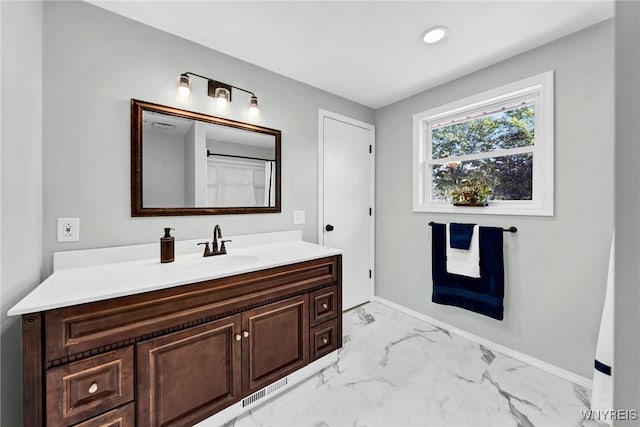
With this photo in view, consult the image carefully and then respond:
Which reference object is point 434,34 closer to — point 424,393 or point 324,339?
point 324,339

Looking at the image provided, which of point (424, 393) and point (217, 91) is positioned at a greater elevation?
point (217, 91)

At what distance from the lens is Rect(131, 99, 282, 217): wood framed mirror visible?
63.1 inches

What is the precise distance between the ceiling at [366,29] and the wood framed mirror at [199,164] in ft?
1.71

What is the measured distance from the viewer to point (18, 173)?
1105mm

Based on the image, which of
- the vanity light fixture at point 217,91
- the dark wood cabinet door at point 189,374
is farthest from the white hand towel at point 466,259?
the vanity light fixture at point 217,91

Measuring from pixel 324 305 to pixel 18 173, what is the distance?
169cm

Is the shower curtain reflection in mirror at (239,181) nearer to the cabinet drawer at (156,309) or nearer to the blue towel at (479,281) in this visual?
the cabinet drawer at (156,309)

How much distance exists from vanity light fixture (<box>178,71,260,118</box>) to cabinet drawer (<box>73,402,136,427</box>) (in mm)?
1693

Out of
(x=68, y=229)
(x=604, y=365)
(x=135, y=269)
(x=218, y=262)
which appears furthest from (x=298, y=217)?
(x=604, y=365)

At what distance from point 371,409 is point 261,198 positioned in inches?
63.0
